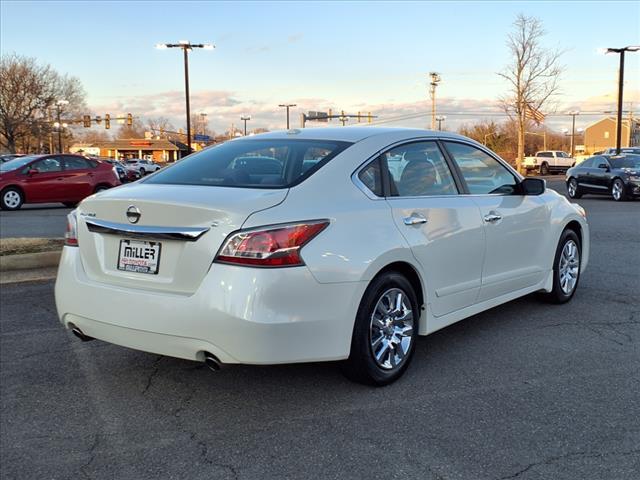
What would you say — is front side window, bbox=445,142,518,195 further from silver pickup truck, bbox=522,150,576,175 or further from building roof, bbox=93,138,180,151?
building roof, bbox=93,138,180,151

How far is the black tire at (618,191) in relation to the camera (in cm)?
1965

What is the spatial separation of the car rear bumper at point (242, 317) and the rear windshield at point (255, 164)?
0.67m

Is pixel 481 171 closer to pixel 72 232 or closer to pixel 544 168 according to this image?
pixel 72 232

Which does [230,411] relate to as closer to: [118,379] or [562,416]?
[118,379]

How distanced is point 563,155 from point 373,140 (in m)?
52.9

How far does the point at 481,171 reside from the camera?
509 centimetres

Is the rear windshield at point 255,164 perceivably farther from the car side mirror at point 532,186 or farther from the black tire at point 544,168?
the black tire at point 544,168

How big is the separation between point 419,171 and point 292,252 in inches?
59.2

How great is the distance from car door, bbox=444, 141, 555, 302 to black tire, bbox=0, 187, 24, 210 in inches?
607

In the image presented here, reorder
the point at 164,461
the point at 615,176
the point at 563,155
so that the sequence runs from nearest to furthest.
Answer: the point at 164,461 < the point at 615,176 < the point at 563,155

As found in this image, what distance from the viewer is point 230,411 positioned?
3.66m

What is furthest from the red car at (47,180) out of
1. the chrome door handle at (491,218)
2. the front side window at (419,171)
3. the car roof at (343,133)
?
the chrome door handle at (491,218)

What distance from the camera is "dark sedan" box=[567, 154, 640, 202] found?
1952cm

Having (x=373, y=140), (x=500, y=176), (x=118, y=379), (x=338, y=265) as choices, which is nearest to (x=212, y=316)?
(x=338, y=265)
